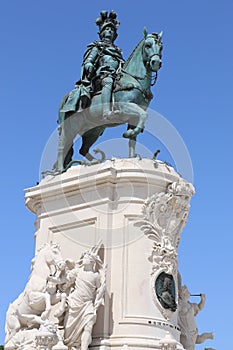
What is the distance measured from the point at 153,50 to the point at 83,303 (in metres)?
6.25

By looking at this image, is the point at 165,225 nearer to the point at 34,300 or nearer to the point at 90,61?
the point at 34,300

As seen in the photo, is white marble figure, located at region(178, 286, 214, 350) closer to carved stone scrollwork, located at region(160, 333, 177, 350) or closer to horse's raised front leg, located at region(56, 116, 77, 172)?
carved stone scrollwork, located at region(160, 333, 177, 350)

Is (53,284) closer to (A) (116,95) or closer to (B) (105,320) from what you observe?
(B) (105,320)

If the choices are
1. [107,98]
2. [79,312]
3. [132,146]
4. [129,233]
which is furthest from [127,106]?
[79,312]

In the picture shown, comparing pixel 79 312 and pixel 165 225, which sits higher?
pixel 165 225

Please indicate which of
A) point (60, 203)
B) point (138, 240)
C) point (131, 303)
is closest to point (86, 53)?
point (60, 203)

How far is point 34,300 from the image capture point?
1437 cm

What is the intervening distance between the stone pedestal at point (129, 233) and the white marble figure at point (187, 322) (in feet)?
2.61

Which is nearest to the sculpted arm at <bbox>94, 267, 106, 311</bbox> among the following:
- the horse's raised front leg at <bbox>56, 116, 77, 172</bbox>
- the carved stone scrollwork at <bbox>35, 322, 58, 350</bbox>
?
the carved stone scrollwork at <bbox>35, 322, 58, 350</bbox>

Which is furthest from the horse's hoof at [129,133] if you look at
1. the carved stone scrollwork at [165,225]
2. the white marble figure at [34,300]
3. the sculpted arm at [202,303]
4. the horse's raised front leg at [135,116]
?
the sculpted arm at [202,303]

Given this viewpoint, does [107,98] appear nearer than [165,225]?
No

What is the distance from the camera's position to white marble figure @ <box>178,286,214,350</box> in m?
16.0

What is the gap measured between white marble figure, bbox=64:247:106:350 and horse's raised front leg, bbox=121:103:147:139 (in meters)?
3.20

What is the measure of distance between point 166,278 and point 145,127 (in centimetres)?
362
